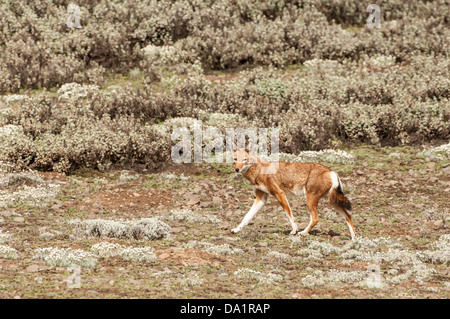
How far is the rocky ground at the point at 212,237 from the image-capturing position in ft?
27.2

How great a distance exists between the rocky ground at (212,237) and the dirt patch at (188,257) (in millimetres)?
31

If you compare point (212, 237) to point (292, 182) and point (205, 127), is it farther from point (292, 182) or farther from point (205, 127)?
point (205, 127)

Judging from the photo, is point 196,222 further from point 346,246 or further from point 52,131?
point 52,131

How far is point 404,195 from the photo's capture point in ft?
46.7

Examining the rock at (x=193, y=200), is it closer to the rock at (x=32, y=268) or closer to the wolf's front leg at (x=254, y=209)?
Result: the wolf's front leg at (x=254, y=209)

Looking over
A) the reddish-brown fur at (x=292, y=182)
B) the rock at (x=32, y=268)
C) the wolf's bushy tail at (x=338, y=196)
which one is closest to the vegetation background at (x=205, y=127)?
the rock at (x=32, y=268)

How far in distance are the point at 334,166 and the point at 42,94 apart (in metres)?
9.42

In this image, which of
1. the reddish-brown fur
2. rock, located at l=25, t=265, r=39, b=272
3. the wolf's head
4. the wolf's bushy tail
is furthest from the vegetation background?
the wolf's head

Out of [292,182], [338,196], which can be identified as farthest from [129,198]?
[338,196]

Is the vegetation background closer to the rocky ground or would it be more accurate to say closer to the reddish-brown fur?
the rocky ground

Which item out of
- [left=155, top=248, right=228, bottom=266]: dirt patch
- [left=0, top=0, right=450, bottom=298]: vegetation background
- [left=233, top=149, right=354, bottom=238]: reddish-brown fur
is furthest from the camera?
[left=233, top=149, right=354, bottom=238]: reddish-brown fur

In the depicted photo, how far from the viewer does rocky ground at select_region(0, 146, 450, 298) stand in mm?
8297

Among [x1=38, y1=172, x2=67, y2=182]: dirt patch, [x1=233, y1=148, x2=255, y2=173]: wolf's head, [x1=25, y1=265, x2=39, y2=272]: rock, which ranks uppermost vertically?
[x1=233, y1=148, x2=255, y2=173]: wolf's head

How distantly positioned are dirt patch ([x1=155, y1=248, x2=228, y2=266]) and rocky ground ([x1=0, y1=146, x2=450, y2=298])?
3 centimetres
